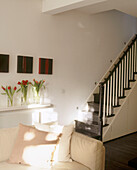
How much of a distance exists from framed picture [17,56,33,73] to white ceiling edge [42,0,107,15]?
1.07 meters

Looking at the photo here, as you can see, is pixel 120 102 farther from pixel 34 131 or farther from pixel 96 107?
pixel 34 131

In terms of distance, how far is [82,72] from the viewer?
5434 mm

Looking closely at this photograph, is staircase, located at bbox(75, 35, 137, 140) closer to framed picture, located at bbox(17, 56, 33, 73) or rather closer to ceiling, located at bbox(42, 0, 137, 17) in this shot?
ceiling, located at bbox(42, 0, 137, 17)

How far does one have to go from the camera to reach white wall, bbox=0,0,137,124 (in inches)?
159

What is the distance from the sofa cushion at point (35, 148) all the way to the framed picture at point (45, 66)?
2.10 metres

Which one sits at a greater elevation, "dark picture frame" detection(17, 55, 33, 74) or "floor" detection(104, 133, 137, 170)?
"dark picture frame" detection(17, 55, 33, 74)

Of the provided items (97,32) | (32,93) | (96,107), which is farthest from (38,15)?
(96,107)

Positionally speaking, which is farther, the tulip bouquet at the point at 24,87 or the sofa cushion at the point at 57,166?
the tulip bouquet at the point at 24,87

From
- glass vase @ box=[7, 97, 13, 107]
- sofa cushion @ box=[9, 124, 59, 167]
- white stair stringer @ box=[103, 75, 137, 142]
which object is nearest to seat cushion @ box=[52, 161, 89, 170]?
sofa cushion @ box=[9, 124, 59, 167]

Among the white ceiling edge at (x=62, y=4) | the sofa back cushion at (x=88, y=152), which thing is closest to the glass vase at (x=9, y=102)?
the sofa back cushion at (x=88, y=152)

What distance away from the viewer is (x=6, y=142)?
8.82 ft

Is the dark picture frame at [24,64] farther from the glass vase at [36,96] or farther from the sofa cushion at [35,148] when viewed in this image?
the sofa cushion at [35,148]

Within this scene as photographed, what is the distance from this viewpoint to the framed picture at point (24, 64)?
4170 millimetres

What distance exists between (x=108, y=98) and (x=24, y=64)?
2.07 m
